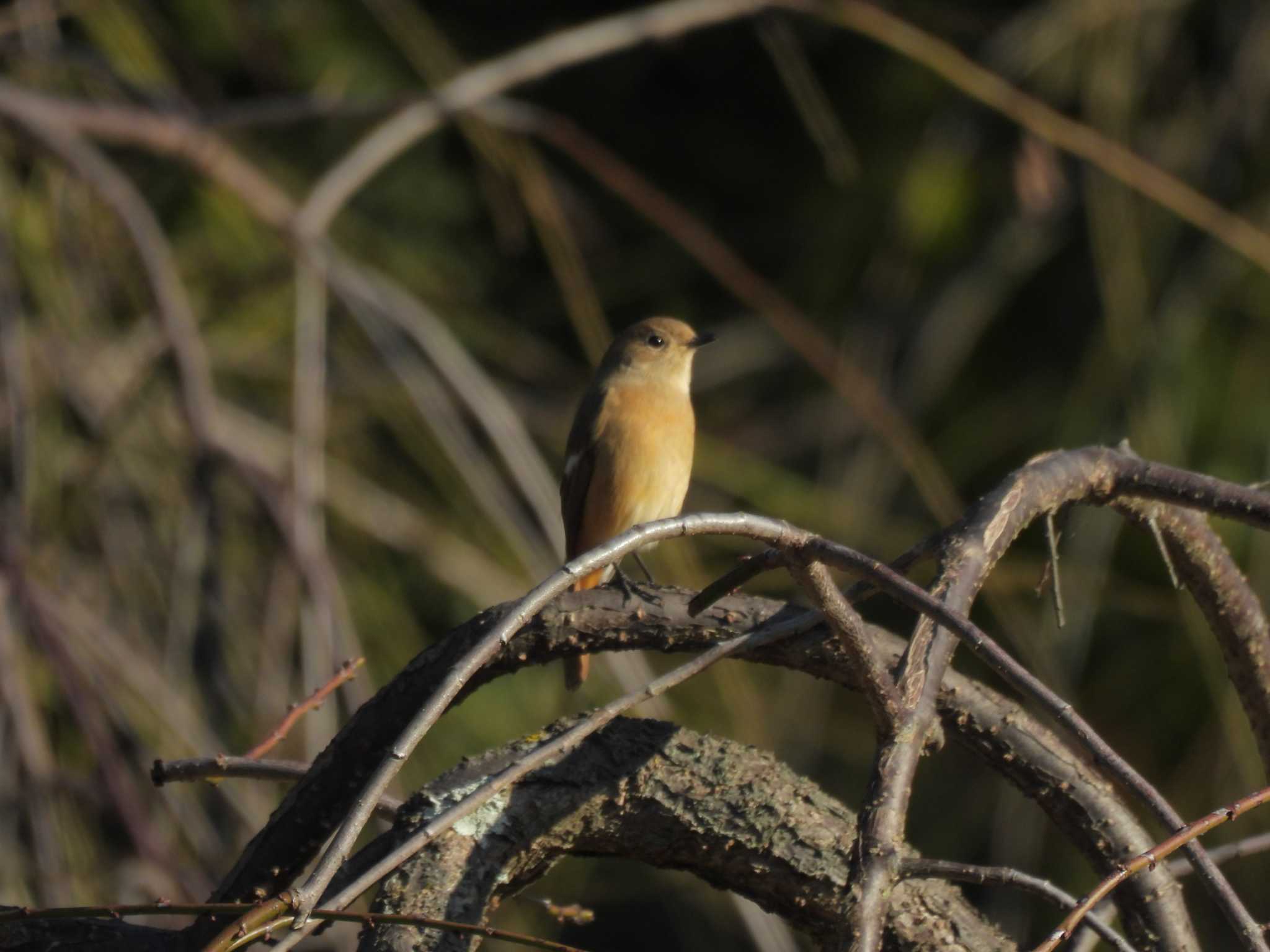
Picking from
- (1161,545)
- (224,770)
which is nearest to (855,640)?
(1161,545)

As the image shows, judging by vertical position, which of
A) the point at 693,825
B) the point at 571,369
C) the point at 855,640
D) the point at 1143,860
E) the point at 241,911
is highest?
the point at 571,369

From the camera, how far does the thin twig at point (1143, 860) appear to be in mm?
1312

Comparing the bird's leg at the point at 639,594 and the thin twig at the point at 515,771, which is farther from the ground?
the bird's leg at the point at 639,594

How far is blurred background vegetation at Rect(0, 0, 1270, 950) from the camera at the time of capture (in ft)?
10.7

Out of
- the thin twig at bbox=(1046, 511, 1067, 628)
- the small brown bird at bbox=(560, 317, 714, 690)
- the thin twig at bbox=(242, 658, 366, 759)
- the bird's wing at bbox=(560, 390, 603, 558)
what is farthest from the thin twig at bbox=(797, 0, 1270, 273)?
the thin twig at bbox=(242, 658, 366, 759)

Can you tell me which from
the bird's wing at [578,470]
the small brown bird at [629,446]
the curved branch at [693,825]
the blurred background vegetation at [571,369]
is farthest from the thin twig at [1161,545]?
the bird's wing at [578,470]

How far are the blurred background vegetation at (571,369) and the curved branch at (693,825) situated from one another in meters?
1.07

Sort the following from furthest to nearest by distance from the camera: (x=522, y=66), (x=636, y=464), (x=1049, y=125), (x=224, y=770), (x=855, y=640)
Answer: (x=636, y=464), (x=522, y=66), (x=1049, y=125), (x=224, y=770), (x=855, y=640)

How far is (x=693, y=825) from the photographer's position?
187 centimetres

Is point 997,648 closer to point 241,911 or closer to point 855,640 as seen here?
point 855,640

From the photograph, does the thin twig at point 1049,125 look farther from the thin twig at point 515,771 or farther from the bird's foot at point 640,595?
the thin twig at point 515,771

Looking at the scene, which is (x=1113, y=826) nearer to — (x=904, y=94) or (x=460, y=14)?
(x=904, y=94)

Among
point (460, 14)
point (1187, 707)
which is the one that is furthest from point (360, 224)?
point (1187, 707)

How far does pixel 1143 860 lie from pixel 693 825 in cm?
63
